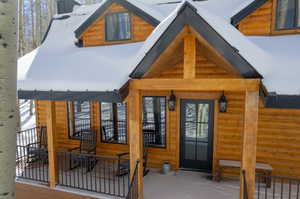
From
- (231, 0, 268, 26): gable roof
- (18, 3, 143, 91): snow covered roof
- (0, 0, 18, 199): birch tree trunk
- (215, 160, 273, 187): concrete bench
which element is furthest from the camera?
(231, 0, 268, 26): gable roof

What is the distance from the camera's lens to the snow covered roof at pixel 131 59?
3.44 metres

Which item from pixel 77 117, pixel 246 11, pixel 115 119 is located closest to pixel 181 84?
pixel 246 11

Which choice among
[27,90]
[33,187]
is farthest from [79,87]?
[33,187]

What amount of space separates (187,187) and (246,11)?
4.76 m

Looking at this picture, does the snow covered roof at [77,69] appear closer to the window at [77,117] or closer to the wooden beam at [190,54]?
the wooden beam at [190,54]

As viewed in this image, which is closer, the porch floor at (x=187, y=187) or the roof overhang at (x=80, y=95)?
the roof overhang at (x=80, y=95)

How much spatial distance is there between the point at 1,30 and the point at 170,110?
480cm

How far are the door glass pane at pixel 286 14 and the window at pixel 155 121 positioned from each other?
3672 millimetres

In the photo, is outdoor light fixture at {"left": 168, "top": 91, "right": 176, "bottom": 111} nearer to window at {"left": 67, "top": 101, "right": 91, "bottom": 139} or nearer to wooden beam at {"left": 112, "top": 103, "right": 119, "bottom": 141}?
wooden beam at {"left": 112, "top": 103, "right": 119, "bottom": 141}

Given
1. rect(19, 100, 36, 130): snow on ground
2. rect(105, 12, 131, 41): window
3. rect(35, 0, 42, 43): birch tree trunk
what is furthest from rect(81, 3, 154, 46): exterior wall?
rect(35, 0, 42, 43): birch tree trunk

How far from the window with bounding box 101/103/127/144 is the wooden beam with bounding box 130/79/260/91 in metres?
2.81

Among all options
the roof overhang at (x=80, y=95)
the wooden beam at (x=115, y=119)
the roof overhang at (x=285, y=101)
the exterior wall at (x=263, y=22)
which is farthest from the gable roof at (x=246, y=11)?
the wooden beam at (x=115, y=119)

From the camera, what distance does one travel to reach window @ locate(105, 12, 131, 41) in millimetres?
6566

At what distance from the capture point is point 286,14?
518cm
